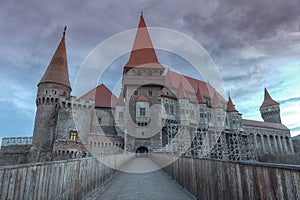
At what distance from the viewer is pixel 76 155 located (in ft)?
72.9

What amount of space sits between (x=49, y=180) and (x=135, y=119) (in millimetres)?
26857

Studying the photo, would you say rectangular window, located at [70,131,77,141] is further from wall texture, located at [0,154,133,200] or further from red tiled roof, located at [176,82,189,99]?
wall texture, located at [0,154,133,200]

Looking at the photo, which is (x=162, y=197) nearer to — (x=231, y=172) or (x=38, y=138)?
(x=231, y=172)

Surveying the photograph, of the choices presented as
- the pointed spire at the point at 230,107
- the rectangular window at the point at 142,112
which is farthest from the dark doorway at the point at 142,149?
the pointed spire at the point at 230,107

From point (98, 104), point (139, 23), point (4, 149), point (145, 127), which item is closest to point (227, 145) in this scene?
point (145, 127)

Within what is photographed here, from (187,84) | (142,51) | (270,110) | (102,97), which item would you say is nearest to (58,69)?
(102,97)

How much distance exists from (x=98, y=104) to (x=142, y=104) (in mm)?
7958

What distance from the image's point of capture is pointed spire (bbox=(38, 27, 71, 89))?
86.7 feet

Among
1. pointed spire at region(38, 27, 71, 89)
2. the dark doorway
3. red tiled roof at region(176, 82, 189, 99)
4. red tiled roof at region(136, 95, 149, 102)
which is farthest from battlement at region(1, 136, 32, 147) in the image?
red tiled roof at region(176, 82, 189, 99)

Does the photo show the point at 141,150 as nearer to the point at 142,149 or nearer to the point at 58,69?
the point at 142,149

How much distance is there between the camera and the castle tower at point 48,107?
23.8 metres

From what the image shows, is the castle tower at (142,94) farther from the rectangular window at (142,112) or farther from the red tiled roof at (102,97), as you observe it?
the red tiled roof at (102,97)

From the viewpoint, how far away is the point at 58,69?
90.6 feet

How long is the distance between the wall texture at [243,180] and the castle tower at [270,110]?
66.8m
